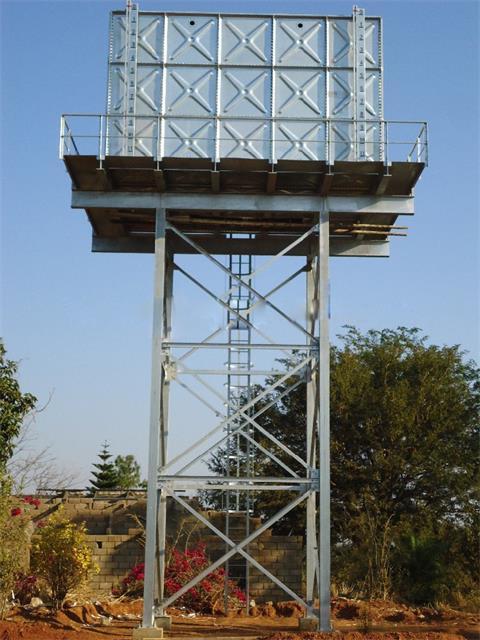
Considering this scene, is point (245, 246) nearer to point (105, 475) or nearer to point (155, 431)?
point (155, 431)

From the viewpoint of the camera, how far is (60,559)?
16.0 meters

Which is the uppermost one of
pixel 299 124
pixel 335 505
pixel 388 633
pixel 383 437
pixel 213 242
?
pixel 299 124

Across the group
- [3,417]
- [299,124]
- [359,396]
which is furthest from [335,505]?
[299,124]

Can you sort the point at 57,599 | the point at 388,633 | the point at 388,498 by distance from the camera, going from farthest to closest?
1. the point at 388,498
2. the point at 57,599
3. the point at 388,633

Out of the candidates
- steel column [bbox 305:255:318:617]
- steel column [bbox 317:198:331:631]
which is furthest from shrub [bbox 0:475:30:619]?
steel column [bbox 317:198:331:631]

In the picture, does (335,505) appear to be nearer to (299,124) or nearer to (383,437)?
(383,437)

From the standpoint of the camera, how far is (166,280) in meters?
16.8

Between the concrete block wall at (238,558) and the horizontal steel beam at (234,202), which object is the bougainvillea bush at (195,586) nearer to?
the concrete block wall at (238,558)

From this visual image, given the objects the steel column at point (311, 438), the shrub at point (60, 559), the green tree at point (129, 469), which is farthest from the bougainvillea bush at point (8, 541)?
the green tree at point (129, 469)

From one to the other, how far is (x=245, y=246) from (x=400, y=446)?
1382cm

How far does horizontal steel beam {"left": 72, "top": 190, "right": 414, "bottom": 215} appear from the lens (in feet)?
50.6

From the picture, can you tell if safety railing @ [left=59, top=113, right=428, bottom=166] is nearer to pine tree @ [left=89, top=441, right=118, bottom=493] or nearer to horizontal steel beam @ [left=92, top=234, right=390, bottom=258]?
horizontal steel beam @ [left=92, top=234, right=390, bottom=258]

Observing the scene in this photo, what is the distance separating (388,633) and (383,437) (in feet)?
51.9

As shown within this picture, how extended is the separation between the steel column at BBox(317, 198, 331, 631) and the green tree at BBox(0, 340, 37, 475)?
21.0 ft
